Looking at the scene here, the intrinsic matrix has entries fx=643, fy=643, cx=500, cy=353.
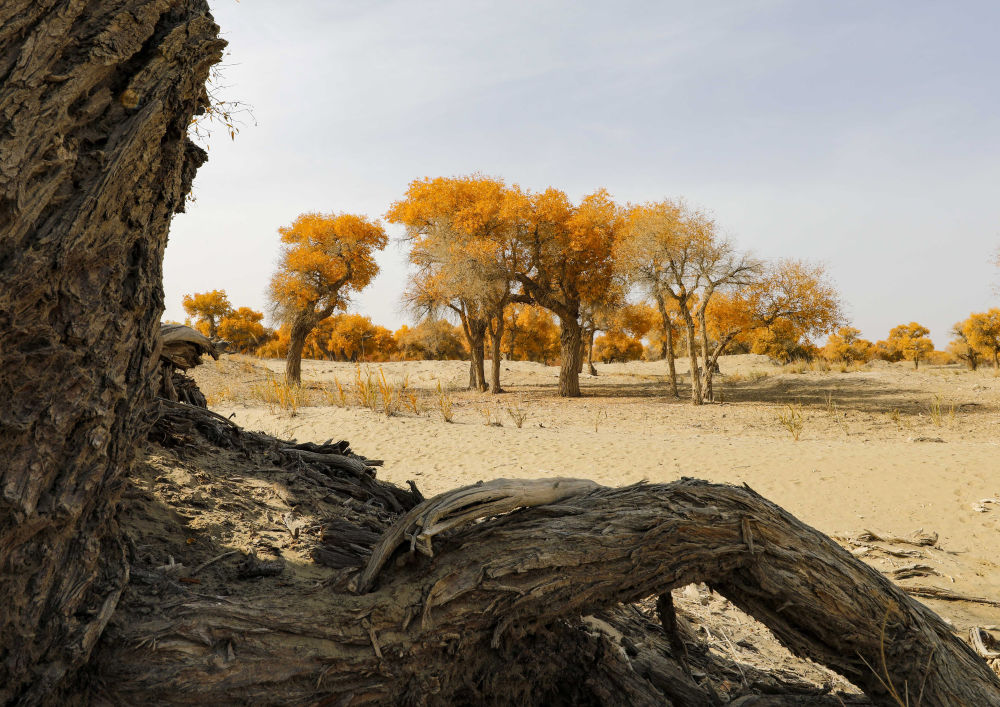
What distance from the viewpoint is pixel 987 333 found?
115 ft

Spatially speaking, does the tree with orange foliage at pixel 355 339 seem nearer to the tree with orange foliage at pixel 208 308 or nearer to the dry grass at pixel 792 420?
the tree with orange foliage at pixel 208 308

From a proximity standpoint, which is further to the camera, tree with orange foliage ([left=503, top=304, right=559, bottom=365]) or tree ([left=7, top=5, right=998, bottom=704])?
tree with orange foliage ([left=503, top=304, right=559, bottom=365])

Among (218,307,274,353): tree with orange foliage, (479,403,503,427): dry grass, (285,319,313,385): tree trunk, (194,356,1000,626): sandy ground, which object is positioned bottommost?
(194,356,1000,626): sandy ground

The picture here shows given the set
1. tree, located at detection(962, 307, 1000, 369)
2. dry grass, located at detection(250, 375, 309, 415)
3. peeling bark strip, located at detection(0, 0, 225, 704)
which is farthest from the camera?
tree, located at detection(962, 307, 1000, 369)

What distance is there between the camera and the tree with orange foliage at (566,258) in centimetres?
2303

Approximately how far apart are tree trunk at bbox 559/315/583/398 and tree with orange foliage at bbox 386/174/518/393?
238 cm

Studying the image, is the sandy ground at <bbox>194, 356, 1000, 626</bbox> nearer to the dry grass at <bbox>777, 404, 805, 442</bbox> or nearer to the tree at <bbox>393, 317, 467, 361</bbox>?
the dry grass at <bbox>777, 404, 805, 442</bbox>

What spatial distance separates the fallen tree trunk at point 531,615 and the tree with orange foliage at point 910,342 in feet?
161

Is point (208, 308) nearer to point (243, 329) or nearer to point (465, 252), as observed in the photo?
point (243, 329)

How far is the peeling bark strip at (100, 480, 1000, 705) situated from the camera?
1.92m

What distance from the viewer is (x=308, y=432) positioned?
12523mm

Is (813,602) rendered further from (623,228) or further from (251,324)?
(251,324)

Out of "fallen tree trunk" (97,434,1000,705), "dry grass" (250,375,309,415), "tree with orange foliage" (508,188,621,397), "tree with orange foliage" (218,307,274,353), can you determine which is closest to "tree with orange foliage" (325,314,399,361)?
"tree with orange foliage" (218,307,274,353)

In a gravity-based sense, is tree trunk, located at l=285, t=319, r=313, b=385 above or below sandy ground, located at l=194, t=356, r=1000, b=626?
above
